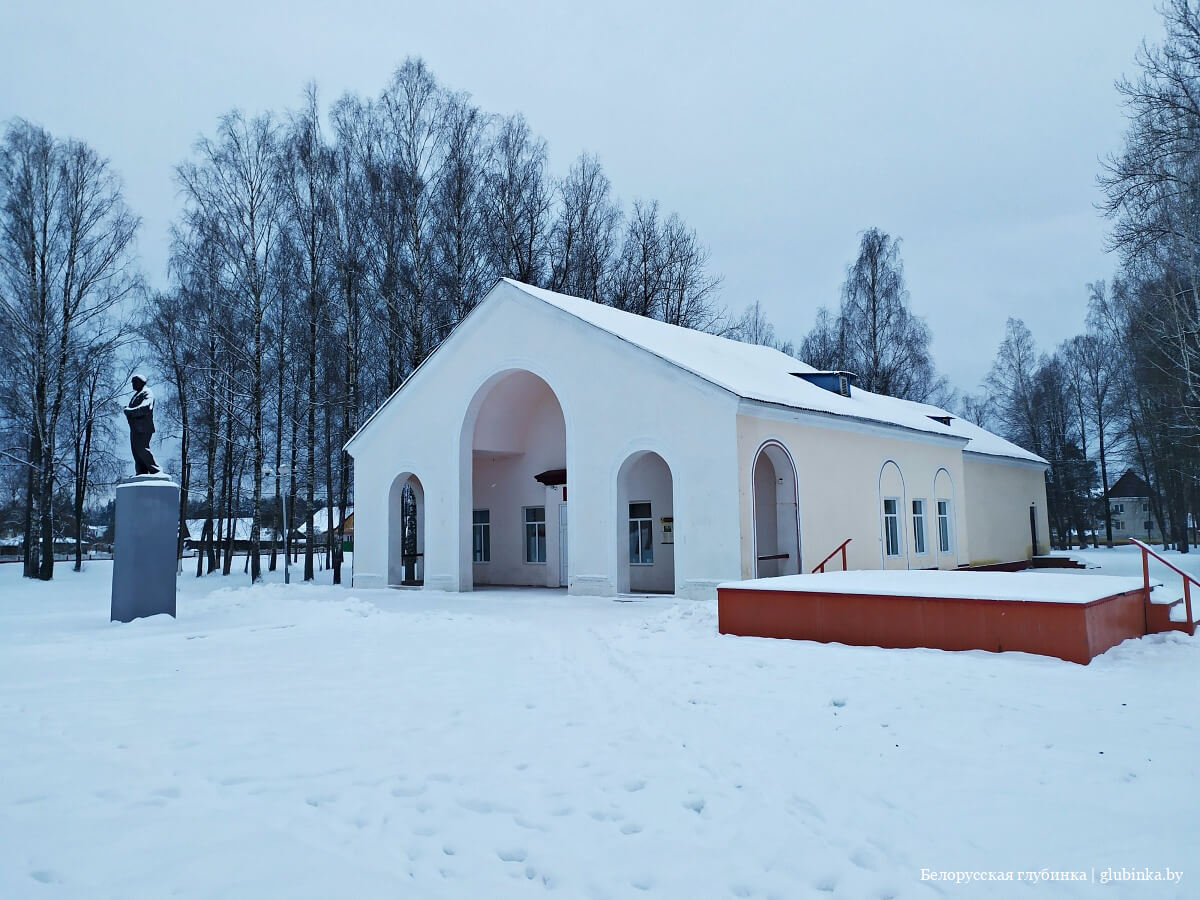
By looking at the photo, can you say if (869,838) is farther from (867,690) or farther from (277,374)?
(277,374)

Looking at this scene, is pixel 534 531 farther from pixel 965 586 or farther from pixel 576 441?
pixel 965 586

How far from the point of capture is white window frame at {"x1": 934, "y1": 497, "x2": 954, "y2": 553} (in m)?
22.4

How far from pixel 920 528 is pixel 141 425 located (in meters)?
17.6

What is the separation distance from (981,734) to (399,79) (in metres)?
25.5

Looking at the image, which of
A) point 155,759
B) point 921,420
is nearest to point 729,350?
point 921,420

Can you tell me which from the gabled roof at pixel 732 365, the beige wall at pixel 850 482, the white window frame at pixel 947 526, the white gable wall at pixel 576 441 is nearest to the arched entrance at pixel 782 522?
the beige wall at pixel 850 482

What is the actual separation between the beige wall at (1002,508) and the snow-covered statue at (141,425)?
22786mm

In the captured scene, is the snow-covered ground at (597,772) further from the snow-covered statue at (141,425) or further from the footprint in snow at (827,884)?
the snow-covered statue at (141,425)

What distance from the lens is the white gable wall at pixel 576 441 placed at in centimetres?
1452

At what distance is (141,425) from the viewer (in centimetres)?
1352

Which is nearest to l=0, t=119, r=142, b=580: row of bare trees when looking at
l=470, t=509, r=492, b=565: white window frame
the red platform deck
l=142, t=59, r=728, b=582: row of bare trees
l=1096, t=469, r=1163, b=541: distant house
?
l=142, t=59, r=728, b=582: row of bare trees

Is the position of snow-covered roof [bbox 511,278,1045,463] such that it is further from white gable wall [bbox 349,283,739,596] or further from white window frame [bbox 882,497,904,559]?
white window frame [bbox 882,497,904,559]

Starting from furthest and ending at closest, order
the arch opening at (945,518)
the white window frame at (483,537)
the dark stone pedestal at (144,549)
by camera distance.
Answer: the arch opening at (945,518)
the white window frame at (483,537)
the dark stone pedestal at (144,549)

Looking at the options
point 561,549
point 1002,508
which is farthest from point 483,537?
point 1002,508
